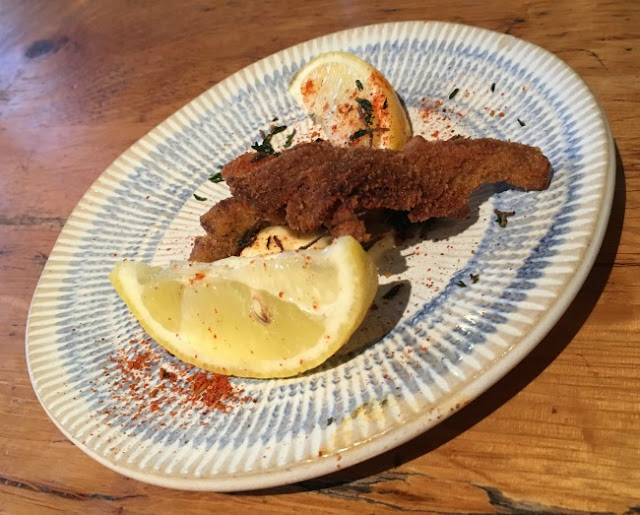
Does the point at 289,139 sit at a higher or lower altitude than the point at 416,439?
higher

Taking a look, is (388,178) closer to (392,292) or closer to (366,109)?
(392,292)

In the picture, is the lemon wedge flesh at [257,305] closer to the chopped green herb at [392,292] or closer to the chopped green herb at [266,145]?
the chopped green herb at [392,292]

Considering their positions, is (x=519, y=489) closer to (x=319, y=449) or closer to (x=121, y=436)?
(x=319, y=449)

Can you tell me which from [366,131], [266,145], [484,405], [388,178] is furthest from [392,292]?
[266,145]

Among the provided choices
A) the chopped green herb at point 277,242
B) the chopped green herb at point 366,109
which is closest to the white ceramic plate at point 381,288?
the chopped green herb at point 366,109

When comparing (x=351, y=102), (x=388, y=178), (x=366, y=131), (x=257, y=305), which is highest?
(x=351, y=102)

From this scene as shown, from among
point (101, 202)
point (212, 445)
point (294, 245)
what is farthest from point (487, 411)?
point (101, 202)
